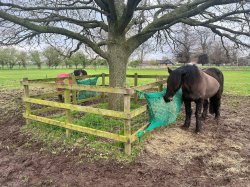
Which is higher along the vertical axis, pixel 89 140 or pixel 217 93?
pixel 217 93

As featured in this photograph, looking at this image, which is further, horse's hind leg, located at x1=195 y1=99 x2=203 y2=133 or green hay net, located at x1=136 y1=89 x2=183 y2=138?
horse's hind leg, located at x1=195 y1=99 x2=203 y2=133

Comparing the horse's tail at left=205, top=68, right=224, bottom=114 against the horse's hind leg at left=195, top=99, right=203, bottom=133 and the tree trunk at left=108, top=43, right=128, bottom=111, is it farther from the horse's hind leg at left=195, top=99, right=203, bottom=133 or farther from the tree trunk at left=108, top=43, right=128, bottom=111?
the tree trunk at left=108, top=43, right=128, bottom=111

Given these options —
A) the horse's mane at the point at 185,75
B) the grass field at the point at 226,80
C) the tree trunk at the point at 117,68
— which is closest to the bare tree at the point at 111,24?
the tree trunk at the point at 117,68

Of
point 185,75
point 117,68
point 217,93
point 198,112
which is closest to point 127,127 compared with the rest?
point 185,75

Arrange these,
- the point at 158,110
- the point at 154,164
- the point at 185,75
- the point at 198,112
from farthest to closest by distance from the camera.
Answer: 1. the point at 198,112
2. the point at 185,75
3. the point at 158,110
4. the point at 154,164

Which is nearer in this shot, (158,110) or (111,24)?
(158,110)

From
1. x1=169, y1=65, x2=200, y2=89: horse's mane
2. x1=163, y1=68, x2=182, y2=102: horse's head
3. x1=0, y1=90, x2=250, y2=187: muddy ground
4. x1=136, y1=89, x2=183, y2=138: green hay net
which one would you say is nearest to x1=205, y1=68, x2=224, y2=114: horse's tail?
x1=0, y1=90, x2=250, y2=187: muddy ground

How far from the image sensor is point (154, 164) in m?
4.04

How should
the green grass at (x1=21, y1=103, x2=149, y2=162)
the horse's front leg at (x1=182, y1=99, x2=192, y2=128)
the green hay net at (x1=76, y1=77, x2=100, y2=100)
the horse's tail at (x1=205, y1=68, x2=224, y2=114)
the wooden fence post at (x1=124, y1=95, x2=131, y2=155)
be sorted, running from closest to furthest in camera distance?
the wooden fence post at (x1=124, y1=95, x2=131, y2=155) → the green grass at (x1=21, y1=103, x2=149, y2=162) → the horse's front leg at (x1=182, y1=99, x2=192, y2=128) → the horse's tail at (x1=205, y1=68, x2=224, y2=114) → the green hay net at (x1=76, y1=77, x2=100, y2=100)

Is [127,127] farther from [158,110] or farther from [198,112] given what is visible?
[198,112]

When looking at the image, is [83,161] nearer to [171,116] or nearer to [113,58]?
[171,116]

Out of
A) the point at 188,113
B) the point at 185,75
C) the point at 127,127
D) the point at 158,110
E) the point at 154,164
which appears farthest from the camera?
the point at 188,113

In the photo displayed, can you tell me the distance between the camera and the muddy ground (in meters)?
3.59

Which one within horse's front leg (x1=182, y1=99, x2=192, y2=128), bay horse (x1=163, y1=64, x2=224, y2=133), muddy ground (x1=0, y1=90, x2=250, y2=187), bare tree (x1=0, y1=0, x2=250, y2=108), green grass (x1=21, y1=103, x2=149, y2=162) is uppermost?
bare tree (x1=0, y1=0, x2=250, y2=108)
